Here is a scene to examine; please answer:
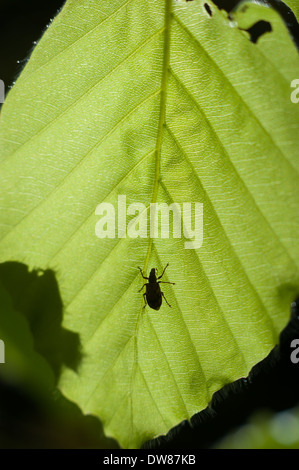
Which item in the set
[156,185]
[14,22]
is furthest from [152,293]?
[14,22]

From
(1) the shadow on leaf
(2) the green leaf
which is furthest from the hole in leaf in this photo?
(1) the shadow on leaf

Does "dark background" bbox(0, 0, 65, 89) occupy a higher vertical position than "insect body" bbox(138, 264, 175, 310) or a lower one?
higher

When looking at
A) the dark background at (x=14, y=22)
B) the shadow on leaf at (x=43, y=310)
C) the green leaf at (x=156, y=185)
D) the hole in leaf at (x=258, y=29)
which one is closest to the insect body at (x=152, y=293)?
the green leaf at (x=156, y=185)

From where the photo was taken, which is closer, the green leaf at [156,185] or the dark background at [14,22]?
the green leaf at [156,185]

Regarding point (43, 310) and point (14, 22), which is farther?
point (14, 22)

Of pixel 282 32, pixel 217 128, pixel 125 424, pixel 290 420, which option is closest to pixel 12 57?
pixel 217 128

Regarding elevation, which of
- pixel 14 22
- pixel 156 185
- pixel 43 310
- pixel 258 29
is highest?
pixel 14 22

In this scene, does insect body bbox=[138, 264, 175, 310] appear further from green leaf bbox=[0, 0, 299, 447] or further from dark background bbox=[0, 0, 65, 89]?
dark background bbox=[0, 0, 65, 89]

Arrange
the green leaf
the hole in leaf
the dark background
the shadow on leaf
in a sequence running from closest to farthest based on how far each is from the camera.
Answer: the hole in leaf → the green leaf → the shadow on leaf → the dark background

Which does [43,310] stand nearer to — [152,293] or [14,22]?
[152,293]

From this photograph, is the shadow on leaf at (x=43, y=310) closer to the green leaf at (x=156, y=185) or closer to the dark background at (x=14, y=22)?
the green leaf at (x=156, y=185)
